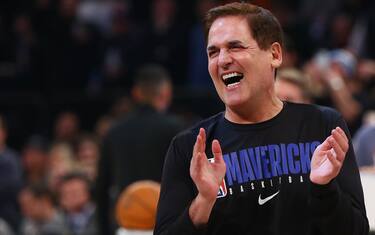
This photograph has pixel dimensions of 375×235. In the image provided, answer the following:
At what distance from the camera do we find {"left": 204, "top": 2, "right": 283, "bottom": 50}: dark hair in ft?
13.9

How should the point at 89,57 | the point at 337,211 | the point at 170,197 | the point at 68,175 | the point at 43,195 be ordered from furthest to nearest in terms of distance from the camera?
1. the point at 89,57
2. the point at 43,195
3. the point at 68,175
4. the point at 170,197
5. the point at 337,211

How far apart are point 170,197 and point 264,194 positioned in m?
0.36

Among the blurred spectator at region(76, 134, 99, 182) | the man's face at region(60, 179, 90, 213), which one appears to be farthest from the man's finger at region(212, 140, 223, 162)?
the blurred spectator at region(76, 134, 99, 182)

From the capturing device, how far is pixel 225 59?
4172mm

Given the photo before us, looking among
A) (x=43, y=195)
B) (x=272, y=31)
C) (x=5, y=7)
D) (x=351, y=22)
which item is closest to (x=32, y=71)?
(x=5, y=7)

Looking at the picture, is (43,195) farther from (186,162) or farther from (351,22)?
(186,162)

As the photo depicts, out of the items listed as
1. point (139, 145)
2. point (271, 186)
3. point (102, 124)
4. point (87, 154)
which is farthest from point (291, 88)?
point (102, 124)

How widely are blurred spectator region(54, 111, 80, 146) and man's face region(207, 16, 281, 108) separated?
9.21 m

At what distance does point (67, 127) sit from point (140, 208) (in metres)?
7.95

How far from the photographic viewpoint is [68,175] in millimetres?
10609

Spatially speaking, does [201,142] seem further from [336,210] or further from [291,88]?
[291,88]

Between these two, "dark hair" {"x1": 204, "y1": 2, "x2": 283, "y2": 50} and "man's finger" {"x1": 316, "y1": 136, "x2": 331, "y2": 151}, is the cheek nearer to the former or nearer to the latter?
"dark hair" {"x1": 204, "y1": 2, "x2": 283, "y2": 50}

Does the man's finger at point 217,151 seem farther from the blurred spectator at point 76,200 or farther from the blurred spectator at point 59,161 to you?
the blurred spectator at point 59,161

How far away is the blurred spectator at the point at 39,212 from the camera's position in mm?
10724
